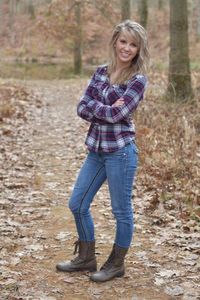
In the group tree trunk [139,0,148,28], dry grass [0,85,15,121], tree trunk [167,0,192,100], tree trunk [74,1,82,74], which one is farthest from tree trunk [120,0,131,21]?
tree trunk [167,0,192,100]

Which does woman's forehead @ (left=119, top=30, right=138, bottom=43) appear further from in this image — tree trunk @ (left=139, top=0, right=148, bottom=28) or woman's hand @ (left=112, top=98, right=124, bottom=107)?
tree trunk @ (left=139, top=0, right=148, bottom=28)

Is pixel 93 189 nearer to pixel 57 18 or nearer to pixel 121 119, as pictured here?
pixel 121 119

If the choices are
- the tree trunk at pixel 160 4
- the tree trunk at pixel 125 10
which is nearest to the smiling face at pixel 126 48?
the tree trunk at pixel 125 10

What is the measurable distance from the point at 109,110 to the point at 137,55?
0.53 metres

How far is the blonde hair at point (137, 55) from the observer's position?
426cm

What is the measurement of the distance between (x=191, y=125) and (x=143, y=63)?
5.41 meters

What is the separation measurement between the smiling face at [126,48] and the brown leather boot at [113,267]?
5.34 ft

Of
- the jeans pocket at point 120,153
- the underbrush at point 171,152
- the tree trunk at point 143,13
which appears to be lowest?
the underbrush at point 171,152

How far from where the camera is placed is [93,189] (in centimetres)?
452

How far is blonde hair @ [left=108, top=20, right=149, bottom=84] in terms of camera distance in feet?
14.0

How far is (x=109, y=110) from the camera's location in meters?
4.20

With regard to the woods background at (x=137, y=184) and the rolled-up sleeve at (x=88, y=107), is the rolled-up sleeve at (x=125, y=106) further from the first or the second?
the woods background at (x=137, y=184)

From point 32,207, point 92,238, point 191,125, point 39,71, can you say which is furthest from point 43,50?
point 92,238

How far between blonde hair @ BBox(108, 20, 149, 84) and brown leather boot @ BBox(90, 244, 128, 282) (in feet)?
4.92
